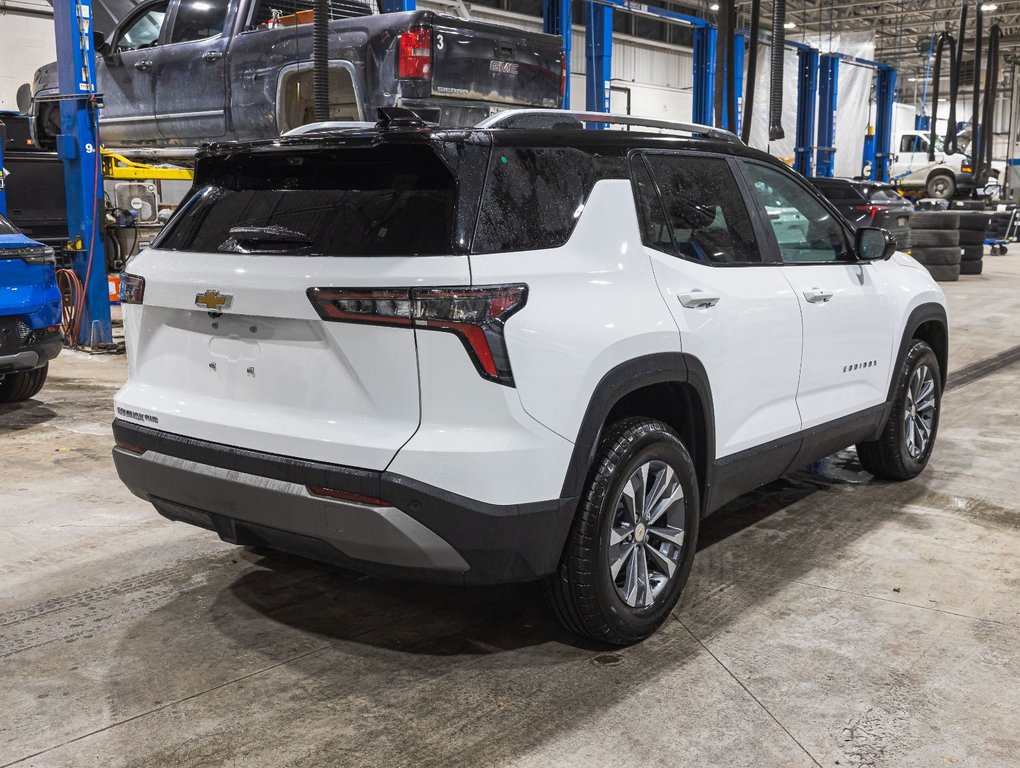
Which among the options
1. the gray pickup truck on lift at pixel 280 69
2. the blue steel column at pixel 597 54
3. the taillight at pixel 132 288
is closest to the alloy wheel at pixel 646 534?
the taillight at pixel 132 288

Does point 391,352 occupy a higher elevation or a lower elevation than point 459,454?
higher

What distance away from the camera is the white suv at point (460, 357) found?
2777mm

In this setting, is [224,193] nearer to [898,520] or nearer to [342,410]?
[342,410]

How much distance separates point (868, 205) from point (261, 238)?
14.2 meters

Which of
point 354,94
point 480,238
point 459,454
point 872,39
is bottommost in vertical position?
point 459,454

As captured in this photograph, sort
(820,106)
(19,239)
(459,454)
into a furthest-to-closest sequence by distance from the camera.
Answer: (820,106), (19,239), (459,454)

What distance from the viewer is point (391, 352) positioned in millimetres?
2779

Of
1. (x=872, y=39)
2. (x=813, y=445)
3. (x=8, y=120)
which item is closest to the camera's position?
(x=813, y=445)

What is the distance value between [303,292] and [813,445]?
7.94 ft

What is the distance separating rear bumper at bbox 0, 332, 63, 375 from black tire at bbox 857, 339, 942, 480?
16.7ft

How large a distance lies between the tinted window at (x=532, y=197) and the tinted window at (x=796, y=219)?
1208 millimetres

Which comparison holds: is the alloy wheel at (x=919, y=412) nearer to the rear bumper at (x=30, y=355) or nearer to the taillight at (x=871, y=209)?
the rear bumper at (x=30, y=355)

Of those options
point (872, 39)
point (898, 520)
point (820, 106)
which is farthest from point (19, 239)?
point (872, 39)

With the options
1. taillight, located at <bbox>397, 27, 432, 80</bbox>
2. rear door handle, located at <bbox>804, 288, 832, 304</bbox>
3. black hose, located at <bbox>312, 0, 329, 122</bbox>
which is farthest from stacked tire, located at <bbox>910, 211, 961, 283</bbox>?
rear door handle, located at <bbox>804, 288, 832, 304</bbox>
